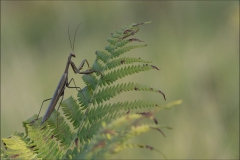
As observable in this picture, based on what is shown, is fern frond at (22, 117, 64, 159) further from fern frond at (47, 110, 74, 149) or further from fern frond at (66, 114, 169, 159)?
fern frond at (66, 114, 169, 159)

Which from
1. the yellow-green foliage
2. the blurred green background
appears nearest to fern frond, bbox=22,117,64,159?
the yellow-green foliage

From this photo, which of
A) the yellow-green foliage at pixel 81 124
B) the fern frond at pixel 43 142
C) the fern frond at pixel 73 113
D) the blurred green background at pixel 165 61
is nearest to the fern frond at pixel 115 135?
the yellow-green foliage at pixel 81 124

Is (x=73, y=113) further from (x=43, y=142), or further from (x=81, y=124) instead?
(x=43, y=142)

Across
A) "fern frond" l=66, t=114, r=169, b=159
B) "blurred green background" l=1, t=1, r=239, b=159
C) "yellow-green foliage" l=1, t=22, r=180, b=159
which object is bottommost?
"blurred green background" l=1, t=1, r=239, b=159

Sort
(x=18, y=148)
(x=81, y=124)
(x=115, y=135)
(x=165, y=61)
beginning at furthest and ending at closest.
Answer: (x=165, y=61), (x=81, y=124), (x=18, y=148), (x=115, y=135)

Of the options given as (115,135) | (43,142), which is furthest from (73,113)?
(115,135)

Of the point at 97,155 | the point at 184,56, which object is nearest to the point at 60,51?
the point at 184,56

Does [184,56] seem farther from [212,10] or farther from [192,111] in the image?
[212,10]

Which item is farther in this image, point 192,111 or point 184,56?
point 184,56
